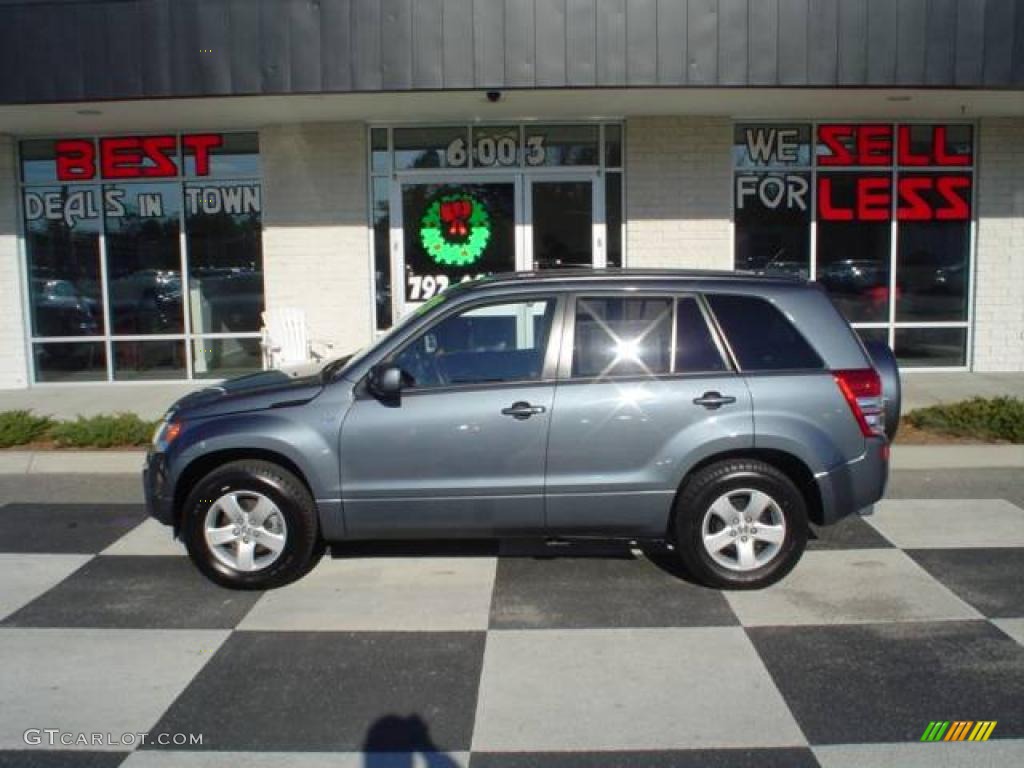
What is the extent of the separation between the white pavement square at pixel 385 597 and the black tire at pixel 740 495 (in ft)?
3.87

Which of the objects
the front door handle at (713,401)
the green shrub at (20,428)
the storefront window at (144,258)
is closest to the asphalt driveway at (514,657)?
the front door handle at (713,401)

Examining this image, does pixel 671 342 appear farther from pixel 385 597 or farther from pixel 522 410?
pixel 385 597

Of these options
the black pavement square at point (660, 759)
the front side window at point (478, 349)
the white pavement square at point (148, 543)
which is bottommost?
the black pavement square at point (660, 759)

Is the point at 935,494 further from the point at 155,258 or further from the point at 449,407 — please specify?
the point at 155,258

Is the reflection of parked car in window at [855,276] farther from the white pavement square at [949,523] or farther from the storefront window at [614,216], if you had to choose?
the white pavement square at [949,523]

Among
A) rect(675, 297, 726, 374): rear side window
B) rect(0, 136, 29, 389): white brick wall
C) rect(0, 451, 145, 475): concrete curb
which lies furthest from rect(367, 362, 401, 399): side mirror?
rect(0, 136, 29, 389): white brick wall

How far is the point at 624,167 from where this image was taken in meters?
12.7

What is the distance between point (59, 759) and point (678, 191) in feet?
34.9

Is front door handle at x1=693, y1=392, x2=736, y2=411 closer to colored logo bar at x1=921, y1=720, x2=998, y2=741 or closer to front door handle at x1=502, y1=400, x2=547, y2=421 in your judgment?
front door handle at x1=502, y1=400, x2=547, y2=421

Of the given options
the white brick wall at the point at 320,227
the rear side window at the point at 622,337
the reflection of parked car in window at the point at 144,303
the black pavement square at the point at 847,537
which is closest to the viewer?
the rear side window at the point at 622,337

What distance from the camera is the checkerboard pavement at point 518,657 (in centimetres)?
379

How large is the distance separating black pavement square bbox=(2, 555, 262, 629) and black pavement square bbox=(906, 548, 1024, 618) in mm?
4008

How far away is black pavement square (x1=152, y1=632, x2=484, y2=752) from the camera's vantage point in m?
3.86

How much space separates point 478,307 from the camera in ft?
18.2
